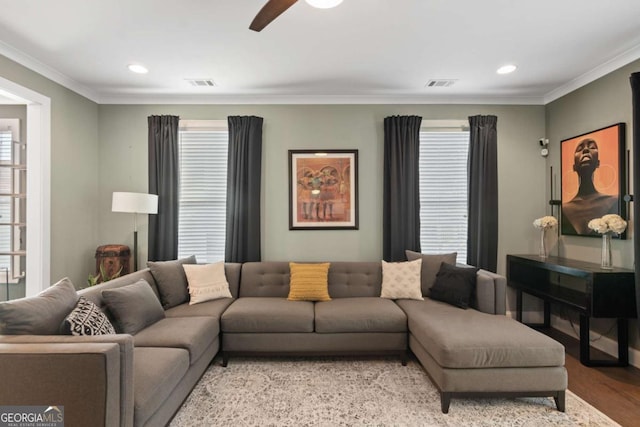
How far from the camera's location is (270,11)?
177 centimetres

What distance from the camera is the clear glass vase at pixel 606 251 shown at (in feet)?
9.77

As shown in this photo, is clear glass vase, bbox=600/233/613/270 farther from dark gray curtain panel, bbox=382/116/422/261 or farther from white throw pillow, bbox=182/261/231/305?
white throw pillow, bbox=182/261/231/305

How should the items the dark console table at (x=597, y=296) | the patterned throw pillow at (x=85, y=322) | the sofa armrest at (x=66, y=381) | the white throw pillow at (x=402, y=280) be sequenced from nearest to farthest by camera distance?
the sofa armrest at (x=66, y=381)
the patterned throw pillow at (x=85, y=322)
the dark console table at (x=597, y=296)
the white throw pillow at (x=402, y=280)

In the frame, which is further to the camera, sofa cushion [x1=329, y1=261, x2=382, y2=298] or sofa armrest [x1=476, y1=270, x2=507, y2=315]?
sofa cushion [x1=329, y1=261, x2=382, y2=298]

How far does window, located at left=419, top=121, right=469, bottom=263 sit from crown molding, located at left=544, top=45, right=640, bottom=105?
1186mm

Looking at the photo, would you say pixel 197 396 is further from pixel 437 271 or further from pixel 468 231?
pixel 468 231

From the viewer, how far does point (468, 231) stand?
394 cm

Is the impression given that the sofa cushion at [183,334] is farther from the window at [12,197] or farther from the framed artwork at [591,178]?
the framed artwork at [591,178]

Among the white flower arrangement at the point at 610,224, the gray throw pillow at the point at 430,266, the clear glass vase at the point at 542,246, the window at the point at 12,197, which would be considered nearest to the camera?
the white flower arrangement at the point at 610,224

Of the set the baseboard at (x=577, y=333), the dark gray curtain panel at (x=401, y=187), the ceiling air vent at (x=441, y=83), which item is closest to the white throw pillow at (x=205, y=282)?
the dark gray curtain panel at (x=401, y=187)

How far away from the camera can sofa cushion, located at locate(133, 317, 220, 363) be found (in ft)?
7.47

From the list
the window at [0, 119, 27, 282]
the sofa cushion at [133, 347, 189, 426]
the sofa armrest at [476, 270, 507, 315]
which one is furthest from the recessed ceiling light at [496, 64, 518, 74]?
the window at [0, 119, 27, 282]

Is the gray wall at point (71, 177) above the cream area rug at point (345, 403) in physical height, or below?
above

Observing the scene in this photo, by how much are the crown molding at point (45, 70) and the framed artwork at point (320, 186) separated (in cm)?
257
